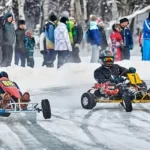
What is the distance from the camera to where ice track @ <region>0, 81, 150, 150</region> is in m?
8.87

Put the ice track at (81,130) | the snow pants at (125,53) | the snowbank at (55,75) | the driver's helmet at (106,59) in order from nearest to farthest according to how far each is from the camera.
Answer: the ice track at (81,130) < the driver's helmet at (106,59) < the snowbank at (55,75) < the snow pants at (125,53)

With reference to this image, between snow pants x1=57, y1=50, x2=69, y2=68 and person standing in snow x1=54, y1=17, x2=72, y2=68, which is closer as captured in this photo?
person standing in snow x1=54, y1=17, x2=72, y2=68

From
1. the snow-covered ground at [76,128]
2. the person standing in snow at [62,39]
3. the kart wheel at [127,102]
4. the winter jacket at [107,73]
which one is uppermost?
the person standing in snow at [62,39]

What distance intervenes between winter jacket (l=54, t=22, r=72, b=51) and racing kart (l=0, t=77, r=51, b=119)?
8.11 metres

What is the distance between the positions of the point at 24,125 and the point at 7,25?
9380mm

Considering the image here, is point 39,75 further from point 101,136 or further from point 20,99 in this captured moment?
point 101,136

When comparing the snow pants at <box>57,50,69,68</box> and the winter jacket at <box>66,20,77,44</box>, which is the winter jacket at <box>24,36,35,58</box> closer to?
the winter jacket at <box>66,20,77,44</box>

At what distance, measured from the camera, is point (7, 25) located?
19703mm

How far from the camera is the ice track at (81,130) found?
8867mm

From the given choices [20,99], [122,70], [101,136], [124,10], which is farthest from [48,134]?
[124,10]

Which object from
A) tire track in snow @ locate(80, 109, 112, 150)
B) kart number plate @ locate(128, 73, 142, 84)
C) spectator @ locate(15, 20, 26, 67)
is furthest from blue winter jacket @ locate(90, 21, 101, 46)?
tire track in snow @ locate(80, 109, 112, 150)

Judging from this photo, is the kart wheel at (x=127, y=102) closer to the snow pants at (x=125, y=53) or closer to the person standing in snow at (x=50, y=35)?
the person standing in snow at (x=50, y=35)

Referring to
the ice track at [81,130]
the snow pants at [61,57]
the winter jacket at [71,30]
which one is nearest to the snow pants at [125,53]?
the winter jacket at [71,30]

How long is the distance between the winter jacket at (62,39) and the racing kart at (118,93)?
6511mm
